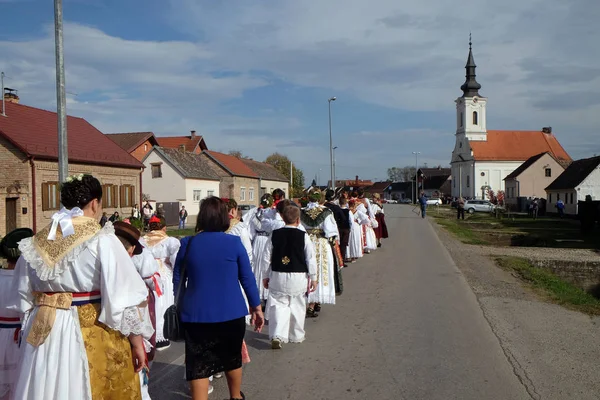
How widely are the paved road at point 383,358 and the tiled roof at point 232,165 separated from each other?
4649 cm

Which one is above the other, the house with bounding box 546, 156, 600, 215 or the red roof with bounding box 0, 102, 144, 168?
the red roof with bounding box 0, 102, 144, 168

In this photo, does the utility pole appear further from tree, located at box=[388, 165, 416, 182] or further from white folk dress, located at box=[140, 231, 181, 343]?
tree, located at box=[388, 165, 416, 182]

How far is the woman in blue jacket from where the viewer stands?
4418 millimetres

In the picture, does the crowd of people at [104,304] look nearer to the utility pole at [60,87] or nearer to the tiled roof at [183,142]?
the utility pole at [60,87]

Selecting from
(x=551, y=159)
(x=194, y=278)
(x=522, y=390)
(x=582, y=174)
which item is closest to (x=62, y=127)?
(x=194, y=278)

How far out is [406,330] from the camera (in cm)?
753

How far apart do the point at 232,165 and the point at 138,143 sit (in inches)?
520

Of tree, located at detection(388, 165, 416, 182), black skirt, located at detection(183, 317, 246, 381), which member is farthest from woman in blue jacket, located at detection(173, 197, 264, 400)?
tree, located at detection(388, 165, 416, 182)

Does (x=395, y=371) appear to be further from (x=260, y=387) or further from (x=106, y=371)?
(x=106, y=371)

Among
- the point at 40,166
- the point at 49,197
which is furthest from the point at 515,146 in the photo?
the point at 40,166

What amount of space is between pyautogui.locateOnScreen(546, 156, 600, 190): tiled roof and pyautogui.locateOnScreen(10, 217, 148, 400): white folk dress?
46.7 m

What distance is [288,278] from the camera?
6.86 metres

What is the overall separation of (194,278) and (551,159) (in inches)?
2599

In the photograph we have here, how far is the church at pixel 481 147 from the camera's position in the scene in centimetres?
9206
